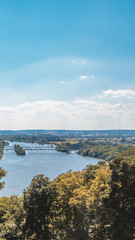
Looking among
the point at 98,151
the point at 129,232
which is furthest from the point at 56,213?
the point at 98,151

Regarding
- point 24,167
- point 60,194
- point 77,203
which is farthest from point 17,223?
point 24,167

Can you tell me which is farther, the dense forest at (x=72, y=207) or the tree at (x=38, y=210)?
the tree at (x=38, y=210)

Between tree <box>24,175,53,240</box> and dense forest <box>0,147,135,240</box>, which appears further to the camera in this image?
tree <box>24,175,53,240</box>

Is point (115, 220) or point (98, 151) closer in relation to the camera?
point (115, 220)

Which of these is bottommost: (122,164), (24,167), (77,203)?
(24,167)

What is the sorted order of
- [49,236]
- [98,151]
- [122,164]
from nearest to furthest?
[122,164] < [49,236] < [98,151]

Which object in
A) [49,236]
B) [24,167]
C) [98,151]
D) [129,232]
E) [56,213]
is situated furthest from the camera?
[98,151]

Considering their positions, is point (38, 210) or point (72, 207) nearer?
point (38, 210)

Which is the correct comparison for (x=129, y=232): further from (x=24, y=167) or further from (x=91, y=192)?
(x=24, y=167)

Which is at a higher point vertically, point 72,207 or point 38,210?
point 38,210

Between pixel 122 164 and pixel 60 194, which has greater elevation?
pixel 122 164
